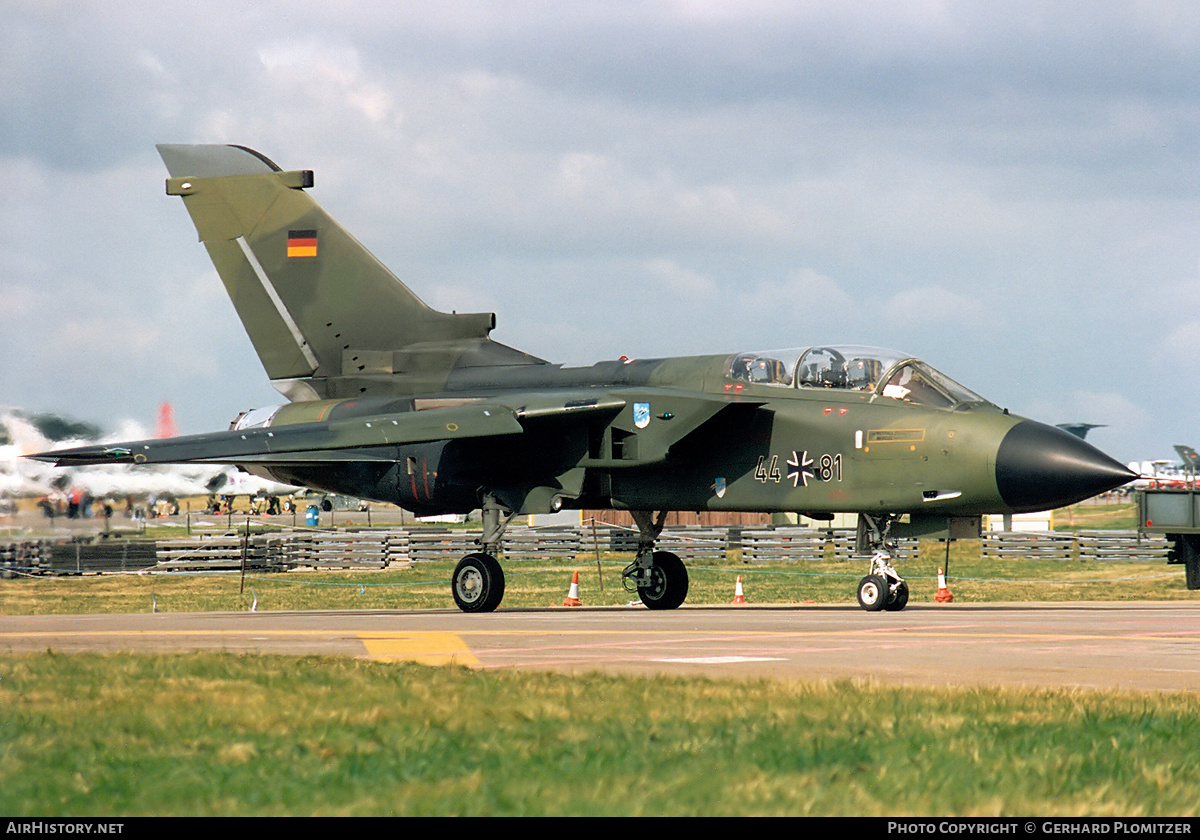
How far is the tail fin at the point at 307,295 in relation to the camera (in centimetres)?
2341

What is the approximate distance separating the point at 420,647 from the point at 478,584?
7.12 metres

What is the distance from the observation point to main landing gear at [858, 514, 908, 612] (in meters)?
19.0

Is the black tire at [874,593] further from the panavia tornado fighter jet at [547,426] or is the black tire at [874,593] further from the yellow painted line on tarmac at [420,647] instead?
the yellow painted line on tarmac at [420,647]

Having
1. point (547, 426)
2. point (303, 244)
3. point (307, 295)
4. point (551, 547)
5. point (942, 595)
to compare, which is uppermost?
point (303, 244)

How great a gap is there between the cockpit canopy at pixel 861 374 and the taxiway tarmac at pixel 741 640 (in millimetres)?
2897

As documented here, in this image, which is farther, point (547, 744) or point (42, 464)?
point (42, 464)

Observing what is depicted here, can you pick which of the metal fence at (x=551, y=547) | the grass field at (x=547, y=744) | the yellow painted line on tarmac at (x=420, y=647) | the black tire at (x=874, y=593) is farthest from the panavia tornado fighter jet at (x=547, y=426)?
the metal fence at (x=551, y=547)

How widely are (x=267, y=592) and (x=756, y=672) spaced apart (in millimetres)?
22558

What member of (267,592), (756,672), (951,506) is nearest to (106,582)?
(267,592)

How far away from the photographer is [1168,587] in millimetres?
30703

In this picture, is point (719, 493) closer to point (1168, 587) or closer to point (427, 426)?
point (427, 426)

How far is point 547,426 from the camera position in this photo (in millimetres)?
20500

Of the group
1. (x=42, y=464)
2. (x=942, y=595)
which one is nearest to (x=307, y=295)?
(x=42, y=464)

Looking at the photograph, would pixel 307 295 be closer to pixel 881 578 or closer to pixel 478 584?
pixel 478 584
